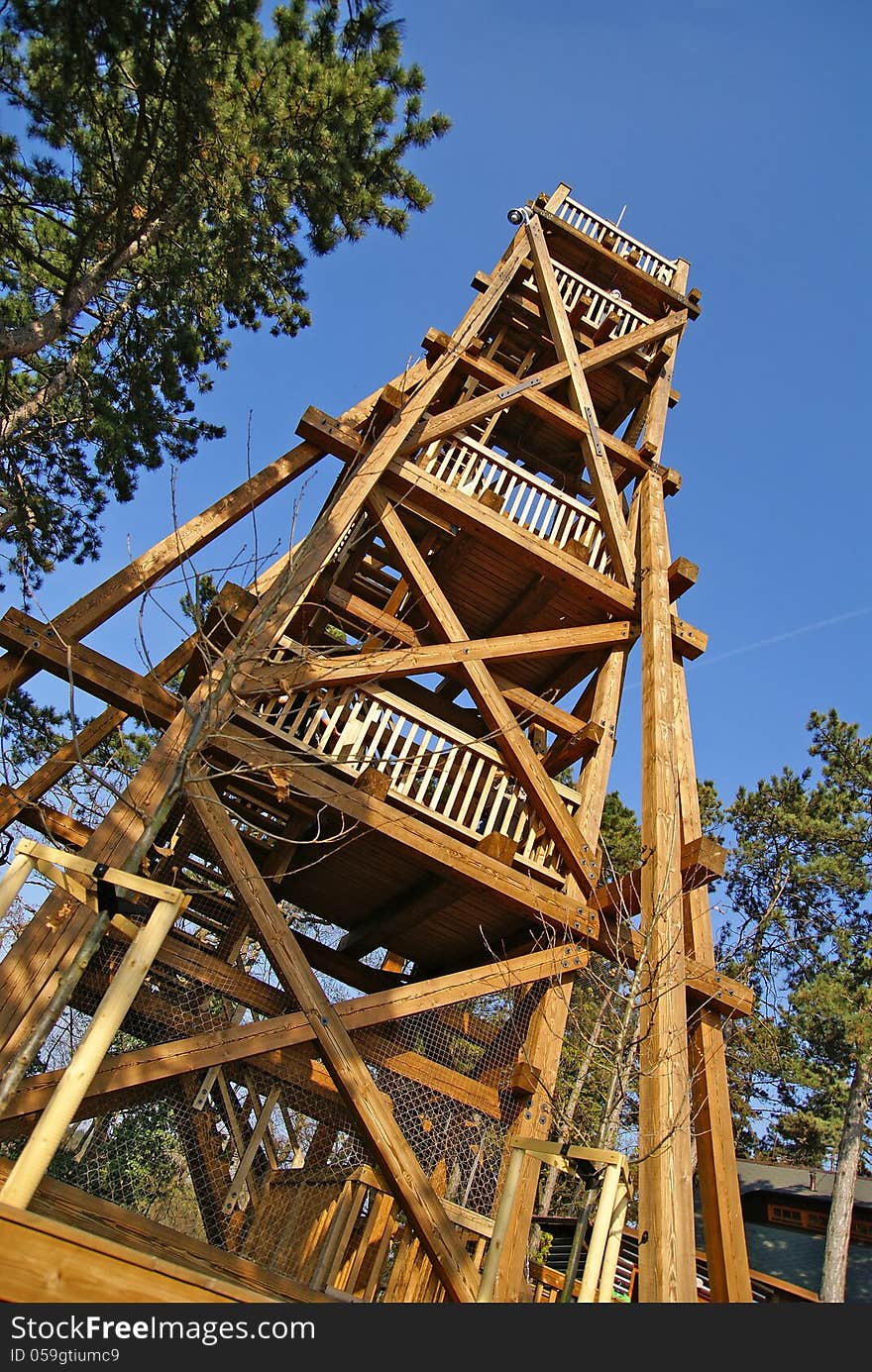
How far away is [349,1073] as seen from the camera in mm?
6117

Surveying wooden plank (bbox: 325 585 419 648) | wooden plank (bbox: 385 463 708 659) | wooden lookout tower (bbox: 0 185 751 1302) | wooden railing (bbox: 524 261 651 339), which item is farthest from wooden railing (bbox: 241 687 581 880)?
wooden railing (bbox: 524 261 651 339)

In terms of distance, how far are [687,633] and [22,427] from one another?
24.3ft

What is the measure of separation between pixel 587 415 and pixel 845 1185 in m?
16.6

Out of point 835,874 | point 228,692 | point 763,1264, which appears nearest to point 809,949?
point 835,874

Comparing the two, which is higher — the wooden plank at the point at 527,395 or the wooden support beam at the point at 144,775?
the wooden plank at the point at 527,395

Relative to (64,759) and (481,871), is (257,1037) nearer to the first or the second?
(481,871)

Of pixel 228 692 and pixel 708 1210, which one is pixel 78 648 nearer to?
pixel 228 692

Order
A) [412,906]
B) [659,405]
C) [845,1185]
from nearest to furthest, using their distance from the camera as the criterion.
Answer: [412,906] < [659,405] < [845,1185]

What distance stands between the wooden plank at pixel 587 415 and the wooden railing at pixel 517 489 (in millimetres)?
211

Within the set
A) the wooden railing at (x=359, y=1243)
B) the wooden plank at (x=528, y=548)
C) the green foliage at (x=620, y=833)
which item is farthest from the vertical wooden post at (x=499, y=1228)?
the green foliage at (x=620, y=833)

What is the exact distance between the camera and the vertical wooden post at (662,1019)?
211 inches

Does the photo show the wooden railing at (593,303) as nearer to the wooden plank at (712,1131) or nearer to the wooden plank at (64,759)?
the wooden plank at (712,1131)

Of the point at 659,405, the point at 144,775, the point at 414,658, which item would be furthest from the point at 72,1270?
the point at 659,405

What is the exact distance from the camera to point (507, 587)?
419 inches
